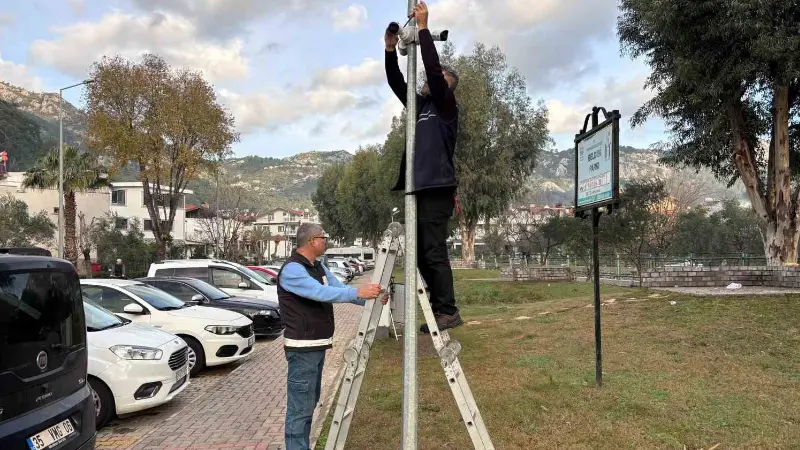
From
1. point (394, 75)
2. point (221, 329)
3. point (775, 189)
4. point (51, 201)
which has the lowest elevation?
point (221, 329)

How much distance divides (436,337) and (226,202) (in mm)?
50649

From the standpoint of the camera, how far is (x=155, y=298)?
10148mm

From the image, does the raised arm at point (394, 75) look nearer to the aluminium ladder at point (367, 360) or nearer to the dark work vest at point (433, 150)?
the dark work vest at point (433, 150)

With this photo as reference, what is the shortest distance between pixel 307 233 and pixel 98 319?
14.2 ft

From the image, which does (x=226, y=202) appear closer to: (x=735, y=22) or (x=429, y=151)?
(x=735, y=22)

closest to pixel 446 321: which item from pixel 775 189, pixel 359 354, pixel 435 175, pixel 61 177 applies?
pixel 359 354

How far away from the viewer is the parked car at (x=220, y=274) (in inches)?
611

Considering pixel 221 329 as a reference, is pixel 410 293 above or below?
above

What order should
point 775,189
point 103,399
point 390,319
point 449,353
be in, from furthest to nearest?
point 775,189 → point 390,319 → point 103,399 → point 449,353

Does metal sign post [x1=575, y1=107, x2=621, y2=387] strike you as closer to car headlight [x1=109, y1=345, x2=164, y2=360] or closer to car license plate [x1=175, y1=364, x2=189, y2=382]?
car license plate [x1=175, y1=364, x2=189, y2=382]

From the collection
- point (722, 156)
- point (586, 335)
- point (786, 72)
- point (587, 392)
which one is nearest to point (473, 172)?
point (722, 156)

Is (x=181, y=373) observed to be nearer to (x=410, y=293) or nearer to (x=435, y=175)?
(x=410, y=293)

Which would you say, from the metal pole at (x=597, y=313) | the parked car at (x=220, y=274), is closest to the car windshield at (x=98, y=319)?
the metal pole at (x=597, y=313)

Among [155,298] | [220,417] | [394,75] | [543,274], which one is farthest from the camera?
[543,274]
